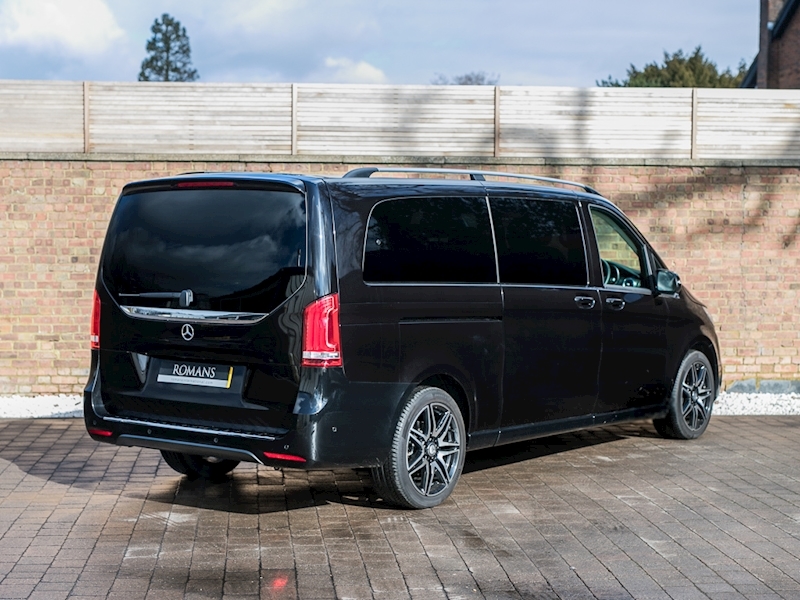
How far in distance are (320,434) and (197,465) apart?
192 centimetres

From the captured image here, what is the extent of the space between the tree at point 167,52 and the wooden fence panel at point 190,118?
80.4 meters

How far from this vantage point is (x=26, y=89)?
12172 millimetres

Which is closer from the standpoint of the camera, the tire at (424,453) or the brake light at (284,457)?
the brake light at (284,457)

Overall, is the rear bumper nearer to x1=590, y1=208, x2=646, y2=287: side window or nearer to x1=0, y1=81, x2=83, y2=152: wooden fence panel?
x1=590, y1=208, x2=646, y2=287: side window

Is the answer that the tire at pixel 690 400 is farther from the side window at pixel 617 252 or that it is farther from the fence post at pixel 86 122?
the fence post at pixel 86 122

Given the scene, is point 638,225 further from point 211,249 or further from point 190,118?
point 211,249

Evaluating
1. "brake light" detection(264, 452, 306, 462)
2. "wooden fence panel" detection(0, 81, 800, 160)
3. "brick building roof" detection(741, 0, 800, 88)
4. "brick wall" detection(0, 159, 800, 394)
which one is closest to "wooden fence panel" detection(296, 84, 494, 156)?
"wooden fence panel" detection(0, 81, 800, 160)

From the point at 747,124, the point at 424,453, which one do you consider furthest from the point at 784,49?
the point at 424,453

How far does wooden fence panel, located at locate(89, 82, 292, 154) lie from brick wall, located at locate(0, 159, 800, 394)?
218mm

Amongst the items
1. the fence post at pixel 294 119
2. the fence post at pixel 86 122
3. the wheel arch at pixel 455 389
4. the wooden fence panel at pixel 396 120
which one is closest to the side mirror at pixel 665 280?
the wheel arch at pixel 455 389

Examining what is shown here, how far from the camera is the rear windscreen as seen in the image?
6.48m

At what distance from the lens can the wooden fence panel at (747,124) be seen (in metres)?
13.0

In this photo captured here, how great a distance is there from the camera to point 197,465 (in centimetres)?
802

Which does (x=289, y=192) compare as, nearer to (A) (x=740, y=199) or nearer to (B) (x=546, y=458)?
(B) (x=546, y=458)
